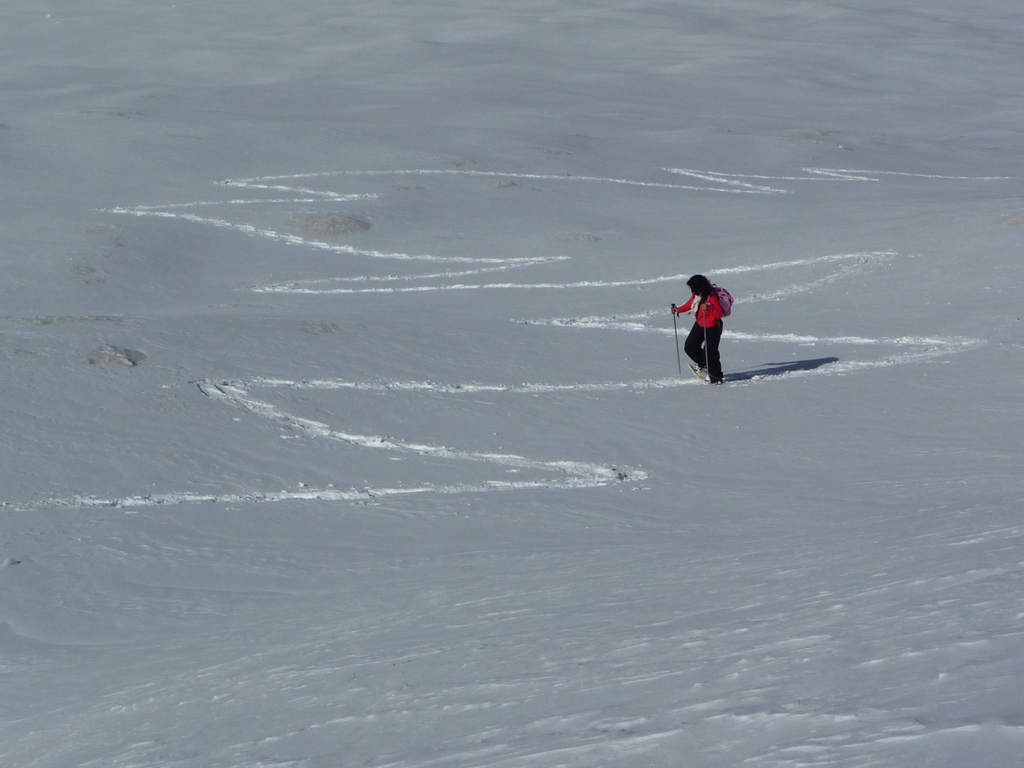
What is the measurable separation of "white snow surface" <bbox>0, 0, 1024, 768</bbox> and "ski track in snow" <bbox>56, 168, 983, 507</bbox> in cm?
5

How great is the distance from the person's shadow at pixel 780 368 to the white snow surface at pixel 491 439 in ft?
0.24

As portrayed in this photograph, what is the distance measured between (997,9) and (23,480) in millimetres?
36705

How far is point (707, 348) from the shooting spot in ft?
32.6

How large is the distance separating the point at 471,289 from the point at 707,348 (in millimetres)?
4102

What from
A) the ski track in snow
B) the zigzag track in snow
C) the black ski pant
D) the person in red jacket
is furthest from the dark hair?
the zigzag track in snow

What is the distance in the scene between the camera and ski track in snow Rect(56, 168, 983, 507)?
25.3 ft

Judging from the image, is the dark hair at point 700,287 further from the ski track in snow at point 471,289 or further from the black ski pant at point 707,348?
the ski track in snow at point 471,289

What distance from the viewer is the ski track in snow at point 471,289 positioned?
7727mm

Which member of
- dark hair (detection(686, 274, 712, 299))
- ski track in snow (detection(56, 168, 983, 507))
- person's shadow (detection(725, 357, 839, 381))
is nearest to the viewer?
ski track in snow (detection(56, 168, 983, 507))

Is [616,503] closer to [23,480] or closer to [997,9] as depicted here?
[23,480]

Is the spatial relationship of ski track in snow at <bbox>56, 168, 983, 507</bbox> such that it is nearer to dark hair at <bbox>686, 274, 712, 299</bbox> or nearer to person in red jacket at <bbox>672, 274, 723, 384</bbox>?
person in red jacket at <bbox>672, 274, 723, 384</bbox>

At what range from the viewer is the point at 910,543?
17.3 feet

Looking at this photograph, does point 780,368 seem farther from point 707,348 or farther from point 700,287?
point 700,287

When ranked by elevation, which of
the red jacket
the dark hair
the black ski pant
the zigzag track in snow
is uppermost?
the dark hair
